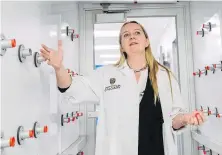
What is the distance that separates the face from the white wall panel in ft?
1.59

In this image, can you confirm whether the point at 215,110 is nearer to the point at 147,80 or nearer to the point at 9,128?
the point at 147,80

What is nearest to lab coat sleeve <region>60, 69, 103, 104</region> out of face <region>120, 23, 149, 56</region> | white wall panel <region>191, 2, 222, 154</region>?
face <region>120, 23, 149, 56</region>

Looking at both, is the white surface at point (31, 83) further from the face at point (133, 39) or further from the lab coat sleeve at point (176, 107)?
the lab coat sleeve at point (176, 107)

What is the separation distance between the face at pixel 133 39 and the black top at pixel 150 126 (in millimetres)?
222

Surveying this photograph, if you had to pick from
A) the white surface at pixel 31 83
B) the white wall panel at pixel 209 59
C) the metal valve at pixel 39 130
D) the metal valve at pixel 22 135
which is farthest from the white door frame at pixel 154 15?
the metal valve at pixel 22 135

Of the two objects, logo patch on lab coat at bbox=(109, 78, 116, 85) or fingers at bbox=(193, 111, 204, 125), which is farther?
logo patch on lab coat at bbox=(109, 78, 116, 85)

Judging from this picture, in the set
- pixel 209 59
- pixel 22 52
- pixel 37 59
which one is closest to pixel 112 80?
pixel 37 59

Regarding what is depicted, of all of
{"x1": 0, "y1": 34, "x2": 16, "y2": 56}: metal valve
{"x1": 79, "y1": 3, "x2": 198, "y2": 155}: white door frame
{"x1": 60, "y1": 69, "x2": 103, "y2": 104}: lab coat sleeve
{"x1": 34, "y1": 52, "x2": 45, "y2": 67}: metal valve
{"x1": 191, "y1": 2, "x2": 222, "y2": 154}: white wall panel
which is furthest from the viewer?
{"x1": 79, "y1": 3, "x2": 198, "y2": 155}: white door frame

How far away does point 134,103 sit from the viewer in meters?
1.31

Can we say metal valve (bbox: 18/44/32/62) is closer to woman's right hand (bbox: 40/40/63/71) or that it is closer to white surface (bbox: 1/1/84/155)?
white surface (bbox: 1/1/84/155)

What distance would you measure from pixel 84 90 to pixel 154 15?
1188 millimetres

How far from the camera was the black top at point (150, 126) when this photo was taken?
129 cm

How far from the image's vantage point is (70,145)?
164 cm

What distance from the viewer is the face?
1.37m
